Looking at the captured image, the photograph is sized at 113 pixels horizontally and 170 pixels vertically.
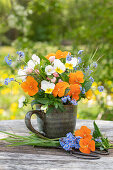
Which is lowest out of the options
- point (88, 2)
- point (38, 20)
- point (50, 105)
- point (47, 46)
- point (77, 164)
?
point (77, 164)

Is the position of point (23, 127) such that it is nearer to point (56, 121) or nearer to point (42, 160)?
point (56, 121)

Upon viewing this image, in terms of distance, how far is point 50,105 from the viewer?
3.27 ft

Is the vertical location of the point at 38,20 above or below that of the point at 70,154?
above

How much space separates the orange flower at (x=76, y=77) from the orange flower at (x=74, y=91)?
0.03m

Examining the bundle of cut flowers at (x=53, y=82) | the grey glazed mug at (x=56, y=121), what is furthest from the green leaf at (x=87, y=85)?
the grey glazed mug at (x=56, y=121)

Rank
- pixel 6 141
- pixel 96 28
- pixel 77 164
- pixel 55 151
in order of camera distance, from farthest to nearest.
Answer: pixel 96 28 < pixel 6 141 < pixel 55 151 < pixel 77 164

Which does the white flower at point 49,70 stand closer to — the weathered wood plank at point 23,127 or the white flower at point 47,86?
the white flower at point 47,86

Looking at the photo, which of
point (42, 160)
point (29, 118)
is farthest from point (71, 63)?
point (42, 160)

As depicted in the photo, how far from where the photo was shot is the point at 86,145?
36.4 inches

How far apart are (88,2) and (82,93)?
2.58 m

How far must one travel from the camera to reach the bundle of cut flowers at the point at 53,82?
973mm

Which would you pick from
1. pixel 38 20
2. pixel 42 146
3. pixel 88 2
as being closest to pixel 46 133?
pixel 42 146

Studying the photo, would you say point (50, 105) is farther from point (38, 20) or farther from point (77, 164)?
point (38, 20)

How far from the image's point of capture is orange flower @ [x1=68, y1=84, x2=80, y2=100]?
994 mm
